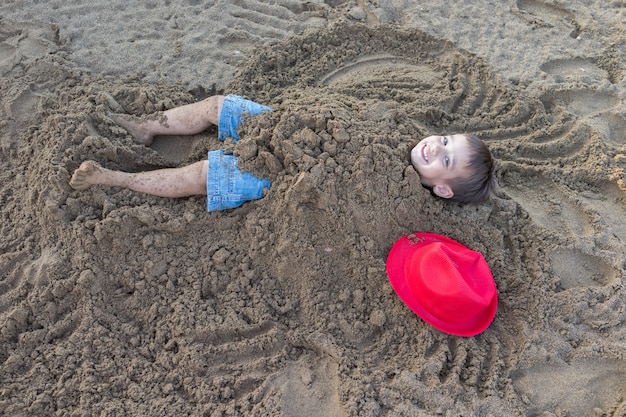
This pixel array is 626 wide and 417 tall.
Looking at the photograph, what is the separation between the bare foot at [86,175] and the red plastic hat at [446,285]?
1.64 m

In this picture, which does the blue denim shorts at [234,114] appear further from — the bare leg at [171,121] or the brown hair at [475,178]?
the brown hair at [475,178]

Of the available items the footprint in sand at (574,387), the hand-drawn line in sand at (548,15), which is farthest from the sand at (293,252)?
the hand-drawn line in sand at (548,15)

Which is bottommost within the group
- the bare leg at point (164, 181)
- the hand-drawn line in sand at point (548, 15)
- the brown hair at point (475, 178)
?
the bare leg at point (164, 181)

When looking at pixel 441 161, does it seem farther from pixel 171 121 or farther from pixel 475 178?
pixel 171 121

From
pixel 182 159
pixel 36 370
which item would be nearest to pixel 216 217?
pixel 182 159

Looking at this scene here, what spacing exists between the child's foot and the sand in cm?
6

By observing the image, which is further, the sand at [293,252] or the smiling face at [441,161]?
the smiling face at [441,161]

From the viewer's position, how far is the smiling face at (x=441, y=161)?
2588 millimetres

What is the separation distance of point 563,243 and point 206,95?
2486 millimetres

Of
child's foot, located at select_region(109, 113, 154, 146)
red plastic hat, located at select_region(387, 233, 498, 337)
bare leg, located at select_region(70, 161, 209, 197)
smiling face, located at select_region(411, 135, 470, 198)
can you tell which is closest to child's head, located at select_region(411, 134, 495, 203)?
smiling face, located at select_region(411, 135, 470, 198)

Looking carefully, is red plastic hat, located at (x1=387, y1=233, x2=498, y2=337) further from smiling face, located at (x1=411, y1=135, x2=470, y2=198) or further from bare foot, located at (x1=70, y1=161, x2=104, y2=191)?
bare foot, located at (x1=70, y1=161, x2=104, y2=191)

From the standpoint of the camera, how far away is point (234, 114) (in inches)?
113

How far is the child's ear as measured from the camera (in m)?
2.66

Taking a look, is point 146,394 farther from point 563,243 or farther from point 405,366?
point 563,243
